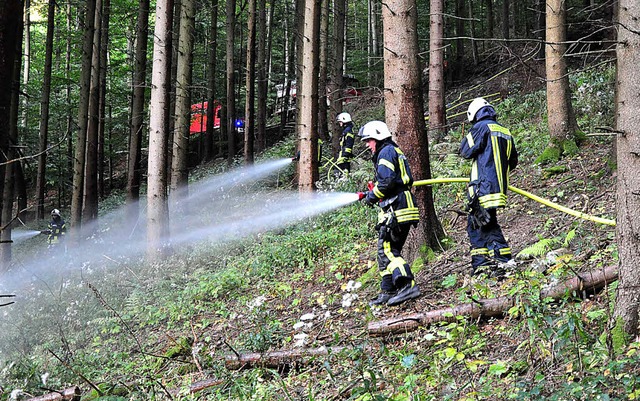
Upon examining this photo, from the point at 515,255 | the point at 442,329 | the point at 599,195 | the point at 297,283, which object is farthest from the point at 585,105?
the point at 442,329

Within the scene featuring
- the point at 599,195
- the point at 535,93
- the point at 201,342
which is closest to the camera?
the point at 201,342

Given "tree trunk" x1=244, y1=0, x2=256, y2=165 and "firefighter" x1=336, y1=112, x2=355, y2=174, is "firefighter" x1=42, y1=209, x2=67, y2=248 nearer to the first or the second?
"tree trunk" x1=244, y1=0, x2=256, y2=165

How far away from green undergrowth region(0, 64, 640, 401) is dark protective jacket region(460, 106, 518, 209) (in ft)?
2.64

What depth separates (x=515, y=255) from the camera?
7176 mm

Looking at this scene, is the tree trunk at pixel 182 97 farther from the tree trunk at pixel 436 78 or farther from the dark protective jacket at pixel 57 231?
the tree trunk at pixel 436 78


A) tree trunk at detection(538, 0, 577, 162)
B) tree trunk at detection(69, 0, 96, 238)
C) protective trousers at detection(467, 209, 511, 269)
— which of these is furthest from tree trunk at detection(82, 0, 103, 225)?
protective trousers at detection(467, 209, 511, 269)

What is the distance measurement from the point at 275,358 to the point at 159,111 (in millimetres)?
7697

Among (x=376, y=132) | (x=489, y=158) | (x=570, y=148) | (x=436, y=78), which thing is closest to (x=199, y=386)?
(x=376, y=132)

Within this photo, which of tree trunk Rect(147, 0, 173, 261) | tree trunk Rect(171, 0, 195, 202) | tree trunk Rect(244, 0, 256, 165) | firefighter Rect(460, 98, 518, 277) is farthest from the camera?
tree trunk Rect(244, 0, 256, 165)

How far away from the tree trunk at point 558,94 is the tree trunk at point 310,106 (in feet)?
15.8

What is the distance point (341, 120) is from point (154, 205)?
17.4 ft

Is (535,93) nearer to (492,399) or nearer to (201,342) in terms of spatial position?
(201,342)

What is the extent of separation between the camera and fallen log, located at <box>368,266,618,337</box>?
505cm

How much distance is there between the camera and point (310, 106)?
12789 mm
